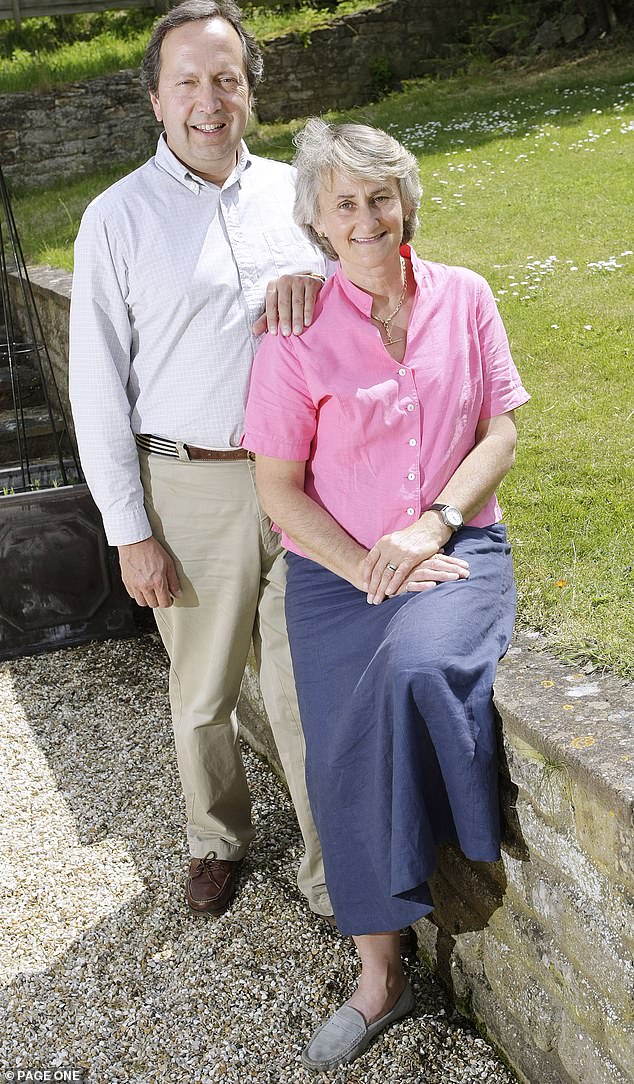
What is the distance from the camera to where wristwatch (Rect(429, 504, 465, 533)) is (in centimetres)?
227

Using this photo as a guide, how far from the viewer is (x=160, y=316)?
2.47 meters

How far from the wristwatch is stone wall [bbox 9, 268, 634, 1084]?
1.02ft

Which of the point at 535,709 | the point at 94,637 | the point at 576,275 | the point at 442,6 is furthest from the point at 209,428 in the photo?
the point at 442,6

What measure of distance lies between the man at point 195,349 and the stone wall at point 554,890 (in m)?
0.56

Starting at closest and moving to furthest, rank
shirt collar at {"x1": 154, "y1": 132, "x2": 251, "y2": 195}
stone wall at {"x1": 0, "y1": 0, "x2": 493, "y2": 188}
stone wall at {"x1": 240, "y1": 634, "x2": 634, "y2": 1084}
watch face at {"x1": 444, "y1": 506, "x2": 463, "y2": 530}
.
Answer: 1. stone wall at {"x1": 240, "y1": 634, "x2": 634, "y2": 1084}
2. watch face at {"x1": 444, "y1": 506, "x2": 463, "y2": 530}
3. shirt collar at {"x1": 154, "y1": 132, "x2": 251, "y2": 195}
4. stone wall at {"x1": 0, "y1": 0, "x2": 493, "y2": 188}

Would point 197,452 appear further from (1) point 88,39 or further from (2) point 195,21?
(1) point 88,39

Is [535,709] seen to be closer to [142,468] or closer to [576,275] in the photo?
[142,468]

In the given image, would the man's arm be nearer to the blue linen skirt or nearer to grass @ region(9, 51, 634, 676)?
the blue linen skirt

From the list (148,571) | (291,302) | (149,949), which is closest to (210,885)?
(149,949)

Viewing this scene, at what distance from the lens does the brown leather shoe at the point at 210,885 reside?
2883 millimetres

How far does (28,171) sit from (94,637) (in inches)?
331

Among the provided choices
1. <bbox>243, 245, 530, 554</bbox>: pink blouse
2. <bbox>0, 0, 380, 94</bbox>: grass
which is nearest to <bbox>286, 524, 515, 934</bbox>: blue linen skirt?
<bbox>243, 245, 530, 554</bbox>: pink blouse

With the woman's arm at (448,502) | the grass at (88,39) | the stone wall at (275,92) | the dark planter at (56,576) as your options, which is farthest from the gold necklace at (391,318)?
the grass at (88,39)

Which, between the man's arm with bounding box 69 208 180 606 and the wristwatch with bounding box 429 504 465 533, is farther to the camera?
the man's arm with bounding box 69 208 180 606
